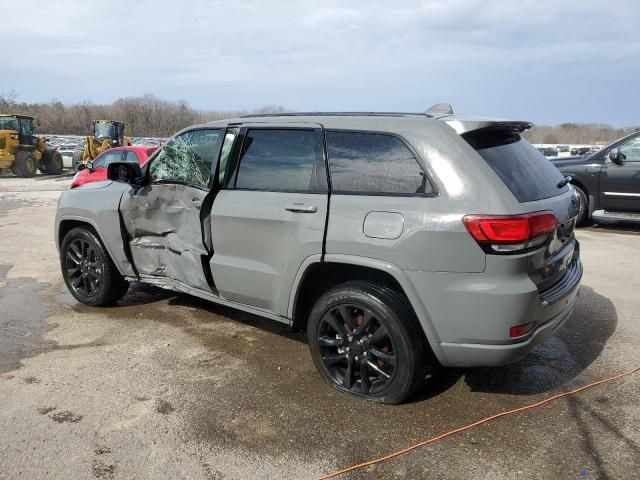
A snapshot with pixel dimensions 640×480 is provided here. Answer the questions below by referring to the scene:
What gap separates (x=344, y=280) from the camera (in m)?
3.53

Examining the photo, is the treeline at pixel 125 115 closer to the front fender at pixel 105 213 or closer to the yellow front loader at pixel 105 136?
the yellow front loader at pixel 105 136

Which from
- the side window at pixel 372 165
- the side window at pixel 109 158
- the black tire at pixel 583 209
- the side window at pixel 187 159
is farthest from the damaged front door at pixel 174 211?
the side window at pixel 109 158

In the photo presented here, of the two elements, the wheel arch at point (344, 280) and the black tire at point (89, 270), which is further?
the black tire at point (89, 270)

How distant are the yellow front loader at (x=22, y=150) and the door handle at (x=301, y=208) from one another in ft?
80.5

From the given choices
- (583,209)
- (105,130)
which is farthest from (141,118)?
(583,209)

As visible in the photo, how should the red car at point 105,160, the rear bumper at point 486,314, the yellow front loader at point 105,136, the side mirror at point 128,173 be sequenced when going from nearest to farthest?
1. the rear bumper at point 486,314
2. the side mirror at point 128,173
3. the red car at point 105,160
4. the yellow front loader at point 105,136

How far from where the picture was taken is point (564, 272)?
3.41 m

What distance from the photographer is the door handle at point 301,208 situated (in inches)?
135

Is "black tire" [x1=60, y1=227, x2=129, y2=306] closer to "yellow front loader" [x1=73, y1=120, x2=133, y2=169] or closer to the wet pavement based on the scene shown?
the wet pavement

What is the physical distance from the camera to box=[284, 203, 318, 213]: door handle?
3.42 meters

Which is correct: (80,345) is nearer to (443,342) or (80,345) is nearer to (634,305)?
(443,342)

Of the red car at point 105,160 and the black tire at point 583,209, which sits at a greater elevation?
the red car at point 105,160

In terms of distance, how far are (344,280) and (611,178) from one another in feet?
25.2

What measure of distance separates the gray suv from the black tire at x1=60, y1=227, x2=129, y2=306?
1031 mm
